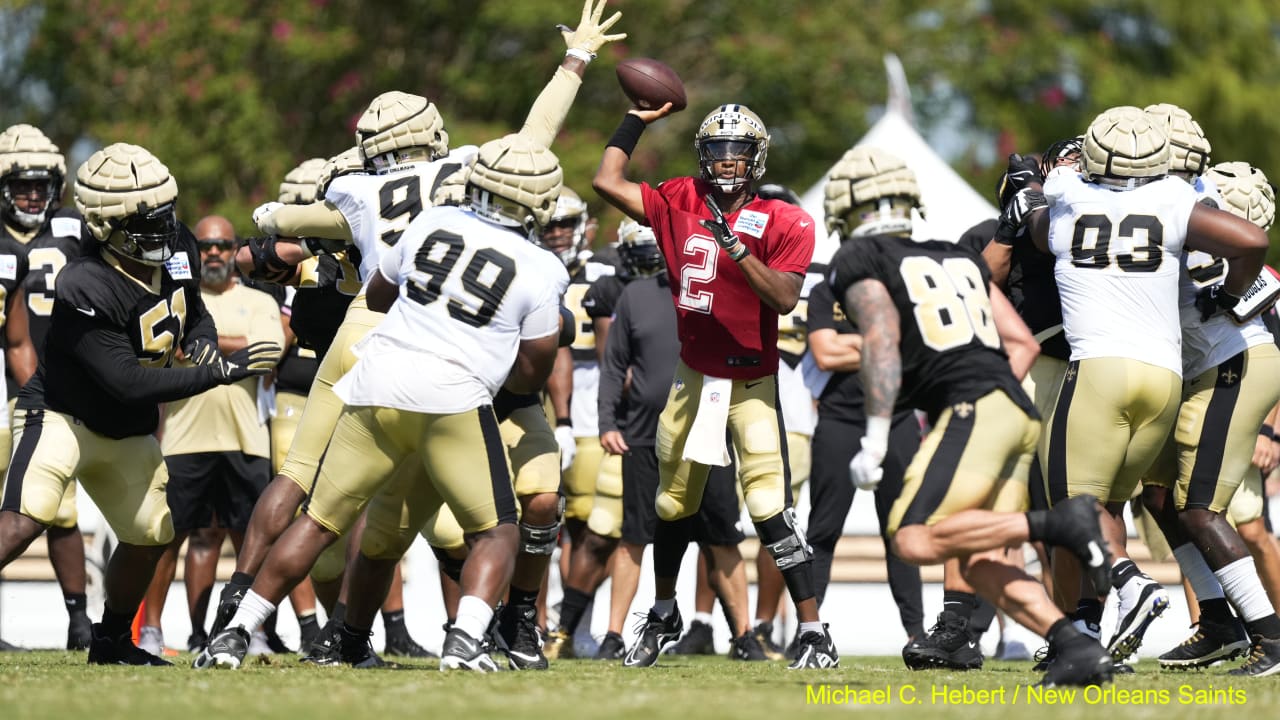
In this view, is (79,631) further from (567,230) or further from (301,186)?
(567,230)

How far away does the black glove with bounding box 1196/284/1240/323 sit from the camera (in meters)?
7.50

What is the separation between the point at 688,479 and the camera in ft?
25.7

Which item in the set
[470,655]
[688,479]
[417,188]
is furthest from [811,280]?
[470,655]

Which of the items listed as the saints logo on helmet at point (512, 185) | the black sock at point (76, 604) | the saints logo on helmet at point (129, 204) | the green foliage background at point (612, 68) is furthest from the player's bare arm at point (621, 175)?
the green foliage background at point (612, 68)

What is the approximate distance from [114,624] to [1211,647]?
493cm

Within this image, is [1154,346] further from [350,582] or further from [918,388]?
[350,582]

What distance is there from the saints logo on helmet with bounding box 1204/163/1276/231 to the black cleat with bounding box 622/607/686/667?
322 centimetres

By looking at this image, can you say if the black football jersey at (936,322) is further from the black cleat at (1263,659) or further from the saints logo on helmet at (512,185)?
the black cleat at (1263,659)

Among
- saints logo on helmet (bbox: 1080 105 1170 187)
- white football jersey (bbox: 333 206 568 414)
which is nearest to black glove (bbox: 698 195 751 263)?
white football jersey (bbox: 333 206 568 414)

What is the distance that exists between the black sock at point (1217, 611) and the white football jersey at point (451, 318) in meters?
3.58

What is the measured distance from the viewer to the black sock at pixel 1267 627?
7293 millimetres

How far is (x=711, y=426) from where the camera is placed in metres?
7.58

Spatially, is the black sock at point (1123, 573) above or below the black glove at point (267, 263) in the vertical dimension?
below

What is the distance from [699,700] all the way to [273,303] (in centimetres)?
539
